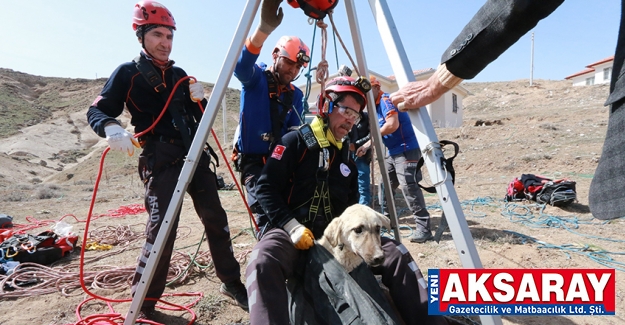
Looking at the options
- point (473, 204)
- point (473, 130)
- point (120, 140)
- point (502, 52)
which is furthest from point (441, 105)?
point (120, 140)

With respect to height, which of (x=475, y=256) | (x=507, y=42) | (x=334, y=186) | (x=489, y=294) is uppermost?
(x=507, y=42)

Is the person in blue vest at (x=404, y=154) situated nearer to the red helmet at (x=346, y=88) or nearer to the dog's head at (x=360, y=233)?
the red helmet at (x=346, y=88)

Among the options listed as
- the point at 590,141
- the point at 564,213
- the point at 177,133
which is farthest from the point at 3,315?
the point at 590,141

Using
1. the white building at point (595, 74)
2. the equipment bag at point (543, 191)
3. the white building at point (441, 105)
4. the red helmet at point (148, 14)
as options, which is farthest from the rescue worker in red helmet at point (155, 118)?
the white building at point (595, 74)

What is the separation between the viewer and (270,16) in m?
2.13

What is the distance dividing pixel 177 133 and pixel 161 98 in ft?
1.06

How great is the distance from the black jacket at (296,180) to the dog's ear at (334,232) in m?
0.26

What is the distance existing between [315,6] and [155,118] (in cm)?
163

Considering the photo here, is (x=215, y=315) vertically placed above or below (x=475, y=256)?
below

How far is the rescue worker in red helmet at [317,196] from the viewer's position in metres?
2.06

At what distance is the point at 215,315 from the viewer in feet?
9.41

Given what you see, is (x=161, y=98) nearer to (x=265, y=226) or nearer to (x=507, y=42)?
(x=265, y=226)

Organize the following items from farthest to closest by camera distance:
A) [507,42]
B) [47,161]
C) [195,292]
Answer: [47,161]
[195,292]
[507,42]

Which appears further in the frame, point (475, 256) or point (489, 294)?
point (489, 294)
